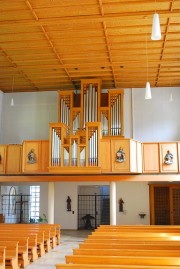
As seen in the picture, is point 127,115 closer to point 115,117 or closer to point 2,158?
point 115,117

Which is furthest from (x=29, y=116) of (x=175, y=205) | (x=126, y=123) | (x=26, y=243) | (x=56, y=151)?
(x=26, y=243)

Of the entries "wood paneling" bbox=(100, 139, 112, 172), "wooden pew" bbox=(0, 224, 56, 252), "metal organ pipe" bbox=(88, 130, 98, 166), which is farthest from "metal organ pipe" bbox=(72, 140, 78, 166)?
"wooden pew" bbox=(0, 224, 56, 252)

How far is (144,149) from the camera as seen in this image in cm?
1484

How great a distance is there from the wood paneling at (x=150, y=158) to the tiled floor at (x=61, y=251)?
430cm

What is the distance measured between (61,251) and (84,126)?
5.90 metres

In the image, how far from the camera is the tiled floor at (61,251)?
9.83 meters

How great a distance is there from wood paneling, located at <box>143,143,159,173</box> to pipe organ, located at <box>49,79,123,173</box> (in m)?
1.58

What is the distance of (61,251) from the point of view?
12.2 metres

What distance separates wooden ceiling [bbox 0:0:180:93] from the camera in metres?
10.4

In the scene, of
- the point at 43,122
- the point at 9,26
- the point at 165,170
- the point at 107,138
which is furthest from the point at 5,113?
the point at 165,170

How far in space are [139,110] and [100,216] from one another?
286 inches

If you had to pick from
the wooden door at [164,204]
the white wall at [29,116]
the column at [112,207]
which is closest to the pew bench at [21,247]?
the column at [112,207]

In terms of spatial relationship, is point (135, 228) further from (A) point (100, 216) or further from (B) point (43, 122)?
(A) point (100, 216)

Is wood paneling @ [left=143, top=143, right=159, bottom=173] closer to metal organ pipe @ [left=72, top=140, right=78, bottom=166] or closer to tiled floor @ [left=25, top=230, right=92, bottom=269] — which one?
metal organ pipe @ [left=72, top=140, right=78, bottom=166]
